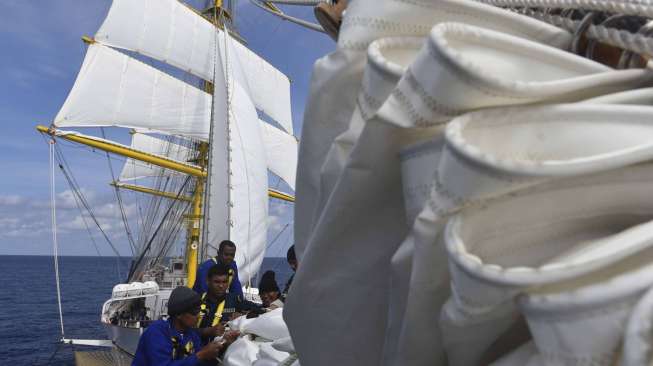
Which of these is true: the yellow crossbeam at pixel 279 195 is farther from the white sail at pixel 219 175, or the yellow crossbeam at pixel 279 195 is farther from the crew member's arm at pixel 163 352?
the crew member's arm at pixel 163 352

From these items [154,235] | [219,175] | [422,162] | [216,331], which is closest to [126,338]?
[219,175]

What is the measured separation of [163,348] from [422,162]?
2.35 meters

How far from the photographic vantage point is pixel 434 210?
0.70 metres

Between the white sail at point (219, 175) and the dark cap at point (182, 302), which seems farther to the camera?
the white sail at point (219, 175)

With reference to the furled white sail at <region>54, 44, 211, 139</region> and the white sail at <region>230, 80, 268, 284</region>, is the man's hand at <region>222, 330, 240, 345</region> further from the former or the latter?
the furled white sail at <region>54, 44, 211, 139</region>

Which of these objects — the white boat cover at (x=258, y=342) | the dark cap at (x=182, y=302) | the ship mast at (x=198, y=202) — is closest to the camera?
the white boat cover at (x=258, y=342)

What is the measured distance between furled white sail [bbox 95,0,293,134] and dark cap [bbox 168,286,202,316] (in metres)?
20.5

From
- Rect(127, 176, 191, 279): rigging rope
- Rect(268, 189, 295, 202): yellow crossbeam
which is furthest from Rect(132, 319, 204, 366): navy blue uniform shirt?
Rect(268, 189, 295, 202): yellow crossbeam

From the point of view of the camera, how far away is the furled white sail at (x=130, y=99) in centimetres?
2138

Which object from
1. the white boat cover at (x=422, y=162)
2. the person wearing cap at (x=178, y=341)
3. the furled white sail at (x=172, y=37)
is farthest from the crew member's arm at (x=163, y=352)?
the furled white sail at (x=172, y=37)

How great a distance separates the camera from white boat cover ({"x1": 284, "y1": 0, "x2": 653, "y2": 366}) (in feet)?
2.22

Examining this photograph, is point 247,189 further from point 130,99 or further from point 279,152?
point 279,152

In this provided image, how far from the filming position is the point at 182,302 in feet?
9.43

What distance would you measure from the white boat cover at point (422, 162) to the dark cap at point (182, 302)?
74.5 inches
